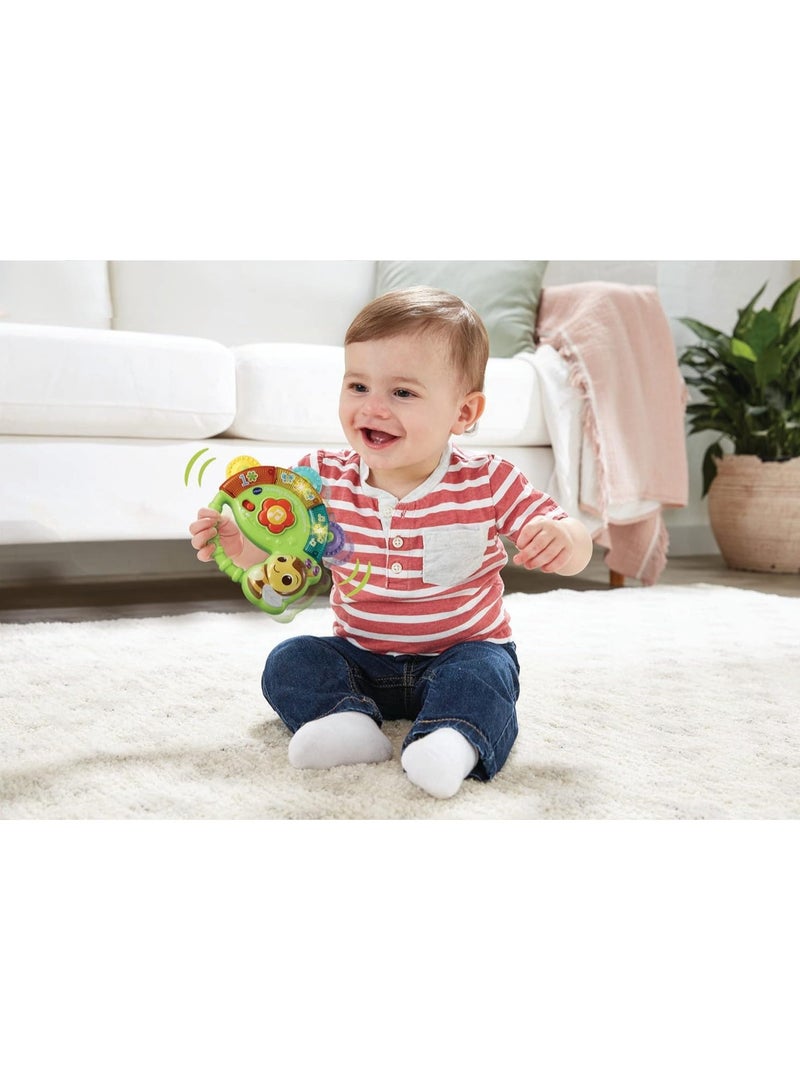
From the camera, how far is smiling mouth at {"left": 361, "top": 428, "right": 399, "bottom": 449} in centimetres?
88

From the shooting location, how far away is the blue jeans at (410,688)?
2.62ft

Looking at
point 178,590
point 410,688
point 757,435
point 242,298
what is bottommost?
point 178,590

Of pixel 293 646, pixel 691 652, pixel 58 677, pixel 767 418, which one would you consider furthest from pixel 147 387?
pixel 767 418

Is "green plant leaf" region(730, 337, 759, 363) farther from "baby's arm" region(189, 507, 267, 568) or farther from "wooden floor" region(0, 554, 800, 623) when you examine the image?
"baby's arm" region(189, 507, 267, 568)

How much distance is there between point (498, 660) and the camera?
87 centimetres

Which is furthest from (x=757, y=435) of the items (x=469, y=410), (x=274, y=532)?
(x=274, y=532)

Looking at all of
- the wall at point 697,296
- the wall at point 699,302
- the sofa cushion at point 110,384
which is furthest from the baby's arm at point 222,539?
the wall at point 699,302

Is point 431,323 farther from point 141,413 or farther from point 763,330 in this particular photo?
point 763,330

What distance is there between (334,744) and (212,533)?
23cm

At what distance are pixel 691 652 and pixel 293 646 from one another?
65 cm

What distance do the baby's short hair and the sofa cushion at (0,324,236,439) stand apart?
2.48ft

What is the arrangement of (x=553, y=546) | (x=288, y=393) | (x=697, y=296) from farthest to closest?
(x=697, y=296) < (x=288, y=393) < (x=553, y=546)

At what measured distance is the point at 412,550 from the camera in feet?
3.00

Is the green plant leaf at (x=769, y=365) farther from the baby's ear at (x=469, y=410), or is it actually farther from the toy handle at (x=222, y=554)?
the toy handle at (x=222, y=554)
